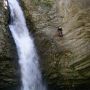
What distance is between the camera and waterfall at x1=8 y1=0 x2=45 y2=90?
12508mm

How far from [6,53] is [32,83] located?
1637mm

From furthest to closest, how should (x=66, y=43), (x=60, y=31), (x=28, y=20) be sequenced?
(x=28, y=20), (x=60, y=31), (x=66, y=43)

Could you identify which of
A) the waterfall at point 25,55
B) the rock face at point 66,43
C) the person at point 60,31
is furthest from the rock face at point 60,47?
the waterfall at point 25,55

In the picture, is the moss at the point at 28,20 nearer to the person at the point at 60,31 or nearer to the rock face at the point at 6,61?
the person at the point at 60,31

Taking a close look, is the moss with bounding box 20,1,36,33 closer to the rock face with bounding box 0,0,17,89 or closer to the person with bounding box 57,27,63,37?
the person with bounding box 57,27,63,37

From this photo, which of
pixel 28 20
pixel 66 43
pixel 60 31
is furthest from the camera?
pixel 28 20

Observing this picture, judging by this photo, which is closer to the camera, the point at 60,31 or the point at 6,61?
the point at 6,61

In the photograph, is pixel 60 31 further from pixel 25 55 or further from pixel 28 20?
pixel 25 55

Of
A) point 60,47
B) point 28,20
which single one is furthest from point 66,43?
point 28,20

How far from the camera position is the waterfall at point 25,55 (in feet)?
41.0

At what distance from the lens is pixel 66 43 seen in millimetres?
13000

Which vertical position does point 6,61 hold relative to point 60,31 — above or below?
below

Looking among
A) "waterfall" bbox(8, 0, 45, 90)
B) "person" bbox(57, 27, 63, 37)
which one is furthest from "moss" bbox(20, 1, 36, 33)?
"person" bbox(57, 27, 63, 37)

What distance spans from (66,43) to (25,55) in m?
1.81
